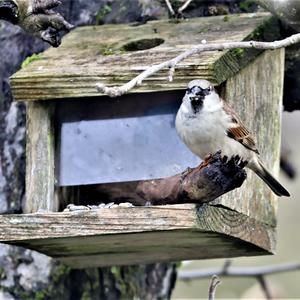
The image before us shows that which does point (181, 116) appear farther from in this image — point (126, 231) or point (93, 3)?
point (93, 3)

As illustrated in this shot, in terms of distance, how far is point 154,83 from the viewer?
396 centimetres

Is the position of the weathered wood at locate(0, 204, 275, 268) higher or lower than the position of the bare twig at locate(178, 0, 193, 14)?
lower

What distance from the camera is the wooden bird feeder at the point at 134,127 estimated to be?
400cm

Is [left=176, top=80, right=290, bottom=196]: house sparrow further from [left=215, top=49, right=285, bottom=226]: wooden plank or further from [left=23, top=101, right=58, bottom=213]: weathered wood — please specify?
[left=23, top=101, right=58, bottom=213]: weathered wood

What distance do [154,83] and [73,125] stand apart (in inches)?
16.2

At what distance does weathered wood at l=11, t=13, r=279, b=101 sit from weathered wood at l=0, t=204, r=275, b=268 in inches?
20.4

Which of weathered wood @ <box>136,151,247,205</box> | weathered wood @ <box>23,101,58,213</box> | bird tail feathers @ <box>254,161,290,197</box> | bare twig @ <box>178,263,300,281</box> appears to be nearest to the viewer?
weathered wood @ <box>136,151,247,205</box>

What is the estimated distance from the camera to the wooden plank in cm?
419

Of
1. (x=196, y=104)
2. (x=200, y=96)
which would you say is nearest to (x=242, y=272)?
(x=196, y=104)

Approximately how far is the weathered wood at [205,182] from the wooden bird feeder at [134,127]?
0.18 m

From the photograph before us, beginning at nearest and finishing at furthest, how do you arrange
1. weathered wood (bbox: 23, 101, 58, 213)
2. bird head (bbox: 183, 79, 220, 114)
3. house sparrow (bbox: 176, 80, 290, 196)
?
bird head (bbox: 183, 79, 220, 114) → house sparrow (bbox: 176, 80, 290, 196) → weathered wood (bbox: 23, 101, 58, 213)

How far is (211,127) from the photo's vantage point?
4051mm

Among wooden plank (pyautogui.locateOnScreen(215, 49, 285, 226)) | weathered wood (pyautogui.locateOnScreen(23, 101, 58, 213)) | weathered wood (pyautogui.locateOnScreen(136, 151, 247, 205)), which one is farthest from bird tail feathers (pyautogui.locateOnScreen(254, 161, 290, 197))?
weathered wood (pyautogui.locateOnScreen(23, 101, 58, 213))

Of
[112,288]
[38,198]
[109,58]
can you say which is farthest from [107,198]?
[112,288]
